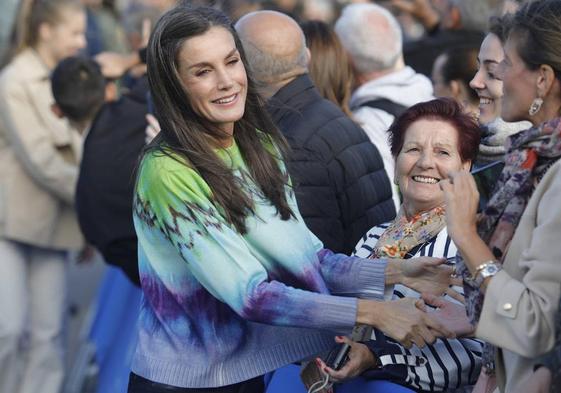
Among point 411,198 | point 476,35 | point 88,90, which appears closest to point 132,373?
point 411,198

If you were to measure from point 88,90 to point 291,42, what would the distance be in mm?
2161

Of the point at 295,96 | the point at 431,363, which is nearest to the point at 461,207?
the point at 431,363

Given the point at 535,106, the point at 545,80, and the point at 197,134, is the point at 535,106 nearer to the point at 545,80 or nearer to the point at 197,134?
the point at 545,80

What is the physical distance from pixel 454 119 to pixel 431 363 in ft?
3.12

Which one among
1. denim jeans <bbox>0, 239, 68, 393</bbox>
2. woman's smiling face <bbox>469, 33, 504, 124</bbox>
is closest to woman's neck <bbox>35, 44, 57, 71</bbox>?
denim jeans <bbox>0, 239, 68, 393</bbox>

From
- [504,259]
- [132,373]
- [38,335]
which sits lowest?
[38,335]

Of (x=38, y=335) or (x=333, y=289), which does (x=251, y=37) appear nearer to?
(x=333, y=289)

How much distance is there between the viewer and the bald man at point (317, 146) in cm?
519

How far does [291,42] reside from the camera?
5430mm

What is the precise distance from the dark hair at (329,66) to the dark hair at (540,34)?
2.91m

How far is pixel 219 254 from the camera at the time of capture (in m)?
3.44

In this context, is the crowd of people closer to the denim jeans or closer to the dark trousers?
the dark trousers

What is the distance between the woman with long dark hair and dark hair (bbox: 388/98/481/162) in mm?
721

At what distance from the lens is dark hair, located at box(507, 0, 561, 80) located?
10.2ft
